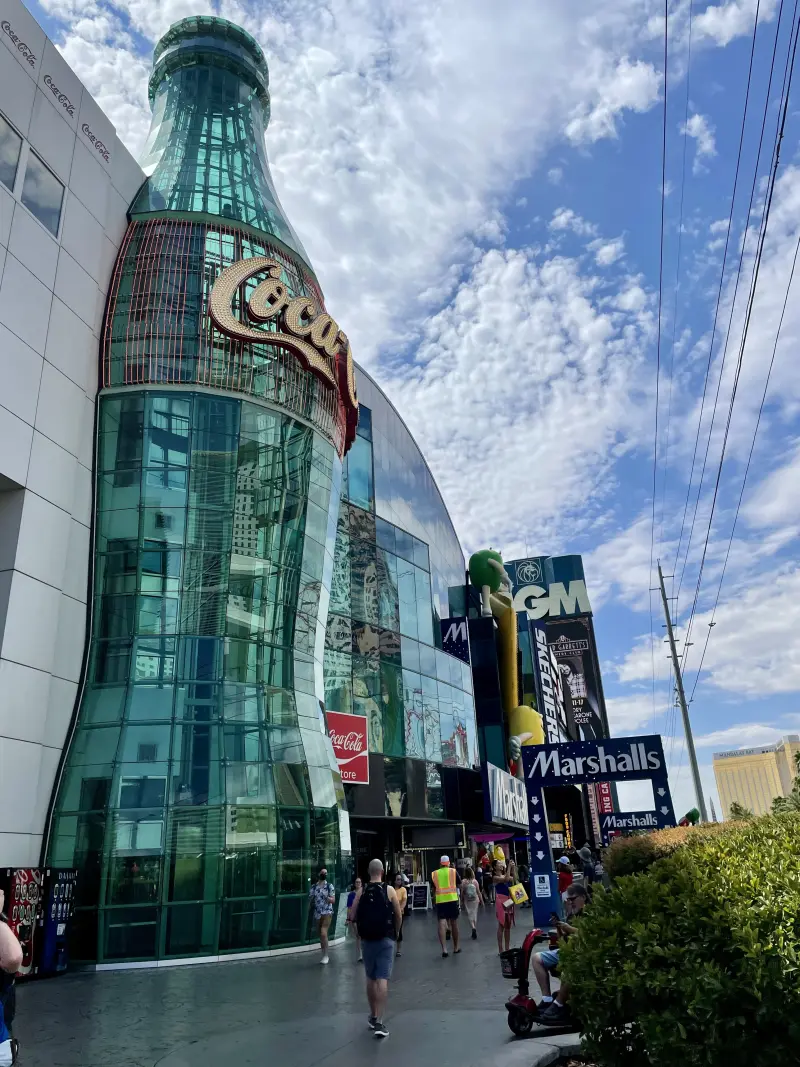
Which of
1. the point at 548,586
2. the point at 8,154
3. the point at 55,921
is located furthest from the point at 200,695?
the point at 548,586

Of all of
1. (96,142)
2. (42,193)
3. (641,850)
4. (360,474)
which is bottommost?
(641,850)

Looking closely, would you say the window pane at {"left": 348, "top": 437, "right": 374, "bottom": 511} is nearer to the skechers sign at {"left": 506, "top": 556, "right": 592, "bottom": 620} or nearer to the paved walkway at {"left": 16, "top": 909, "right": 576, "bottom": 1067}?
the paved walkway at {"left": 16, "top": 909, "right": 576, "bottom": 1067}

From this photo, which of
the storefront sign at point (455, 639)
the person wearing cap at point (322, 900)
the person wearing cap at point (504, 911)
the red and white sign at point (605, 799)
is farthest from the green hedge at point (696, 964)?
the red and white sign at point (605, 799)

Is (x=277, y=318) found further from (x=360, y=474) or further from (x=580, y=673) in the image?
(x=580, y=673)

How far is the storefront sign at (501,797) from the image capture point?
109ft

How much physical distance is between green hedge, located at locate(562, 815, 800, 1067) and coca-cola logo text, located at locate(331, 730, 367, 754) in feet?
70.7

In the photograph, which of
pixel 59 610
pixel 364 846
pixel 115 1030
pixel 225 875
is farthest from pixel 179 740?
pixel 364 846

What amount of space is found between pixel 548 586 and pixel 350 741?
5999cm

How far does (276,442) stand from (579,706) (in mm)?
67202

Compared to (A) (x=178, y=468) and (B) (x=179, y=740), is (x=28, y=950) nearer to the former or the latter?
(B) (x=179, y=740)

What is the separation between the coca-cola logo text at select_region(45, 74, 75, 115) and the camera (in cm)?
1792

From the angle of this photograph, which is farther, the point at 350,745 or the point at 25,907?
the point at 350,745

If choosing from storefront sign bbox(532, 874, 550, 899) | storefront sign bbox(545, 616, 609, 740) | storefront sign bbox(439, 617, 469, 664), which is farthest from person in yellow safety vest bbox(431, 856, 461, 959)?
storefront sign bbox(545, 616, 609, 740)

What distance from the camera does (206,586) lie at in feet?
57.7
